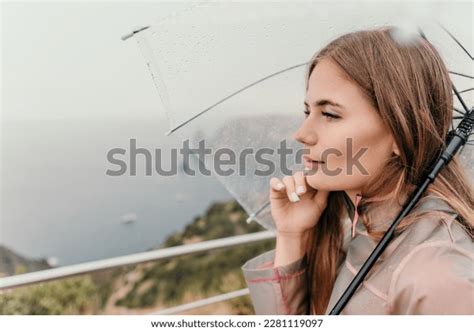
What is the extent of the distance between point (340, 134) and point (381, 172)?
0.46 feet

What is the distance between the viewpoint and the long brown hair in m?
1.02

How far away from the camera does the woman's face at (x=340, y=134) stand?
105 cm

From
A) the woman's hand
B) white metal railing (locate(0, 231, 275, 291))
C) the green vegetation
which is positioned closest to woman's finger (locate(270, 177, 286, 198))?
the woman's hand

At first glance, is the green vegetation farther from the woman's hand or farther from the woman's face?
the woman's face

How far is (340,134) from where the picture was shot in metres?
1.07

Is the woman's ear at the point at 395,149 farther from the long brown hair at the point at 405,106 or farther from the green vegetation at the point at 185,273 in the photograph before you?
the green vegetation at the point at 185,273

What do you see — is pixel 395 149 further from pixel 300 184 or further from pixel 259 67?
pixel 259 67

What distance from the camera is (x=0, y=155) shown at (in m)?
1.85

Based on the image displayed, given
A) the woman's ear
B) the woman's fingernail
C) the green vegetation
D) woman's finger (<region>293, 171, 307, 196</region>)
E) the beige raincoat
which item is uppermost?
the woman's ear

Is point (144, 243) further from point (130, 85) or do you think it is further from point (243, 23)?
point (243, 23)

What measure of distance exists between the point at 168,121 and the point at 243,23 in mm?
326

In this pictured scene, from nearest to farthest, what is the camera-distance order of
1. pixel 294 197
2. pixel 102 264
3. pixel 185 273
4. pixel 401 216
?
pixel 401 216
pixel 294 197
pixel 102 264
pixel 185 273

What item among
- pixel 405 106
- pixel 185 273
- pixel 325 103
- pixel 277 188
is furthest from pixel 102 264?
pixel 185 273
